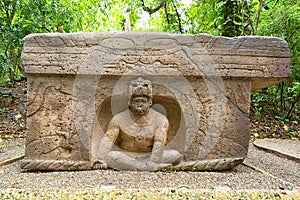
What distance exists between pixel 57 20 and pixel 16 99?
2142 mm

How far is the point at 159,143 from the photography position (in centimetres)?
278

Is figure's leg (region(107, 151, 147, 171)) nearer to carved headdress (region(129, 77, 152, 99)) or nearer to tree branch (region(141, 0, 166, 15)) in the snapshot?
carved headdress (region(129, 77, 152, 99))

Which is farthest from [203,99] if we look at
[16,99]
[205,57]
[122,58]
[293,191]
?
[16,99]

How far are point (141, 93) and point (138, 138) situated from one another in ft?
1.62

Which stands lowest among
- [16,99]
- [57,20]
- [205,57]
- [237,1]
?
[16,99]

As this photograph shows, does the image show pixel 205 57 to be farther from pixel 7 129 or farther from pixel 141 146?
pixel 7 129

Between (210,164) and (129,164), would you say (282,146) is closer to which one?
(210,164)

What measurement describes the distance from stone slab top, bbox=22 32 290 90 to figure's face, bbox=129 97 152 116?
304 mm

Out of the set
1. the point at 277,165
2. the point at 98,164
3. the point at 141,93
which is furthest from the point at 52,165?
the point at 277,165

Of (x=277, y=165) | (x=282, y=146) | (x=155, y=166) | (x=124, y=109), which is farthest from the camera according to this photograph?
(x=282, y=146)

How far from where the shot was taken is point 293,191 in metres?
1.99

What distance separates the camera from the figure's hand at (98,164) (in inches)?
107

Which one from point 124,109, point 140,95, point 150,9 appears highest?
point 150,9

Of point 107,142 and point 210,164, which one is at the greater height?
point 107,142
